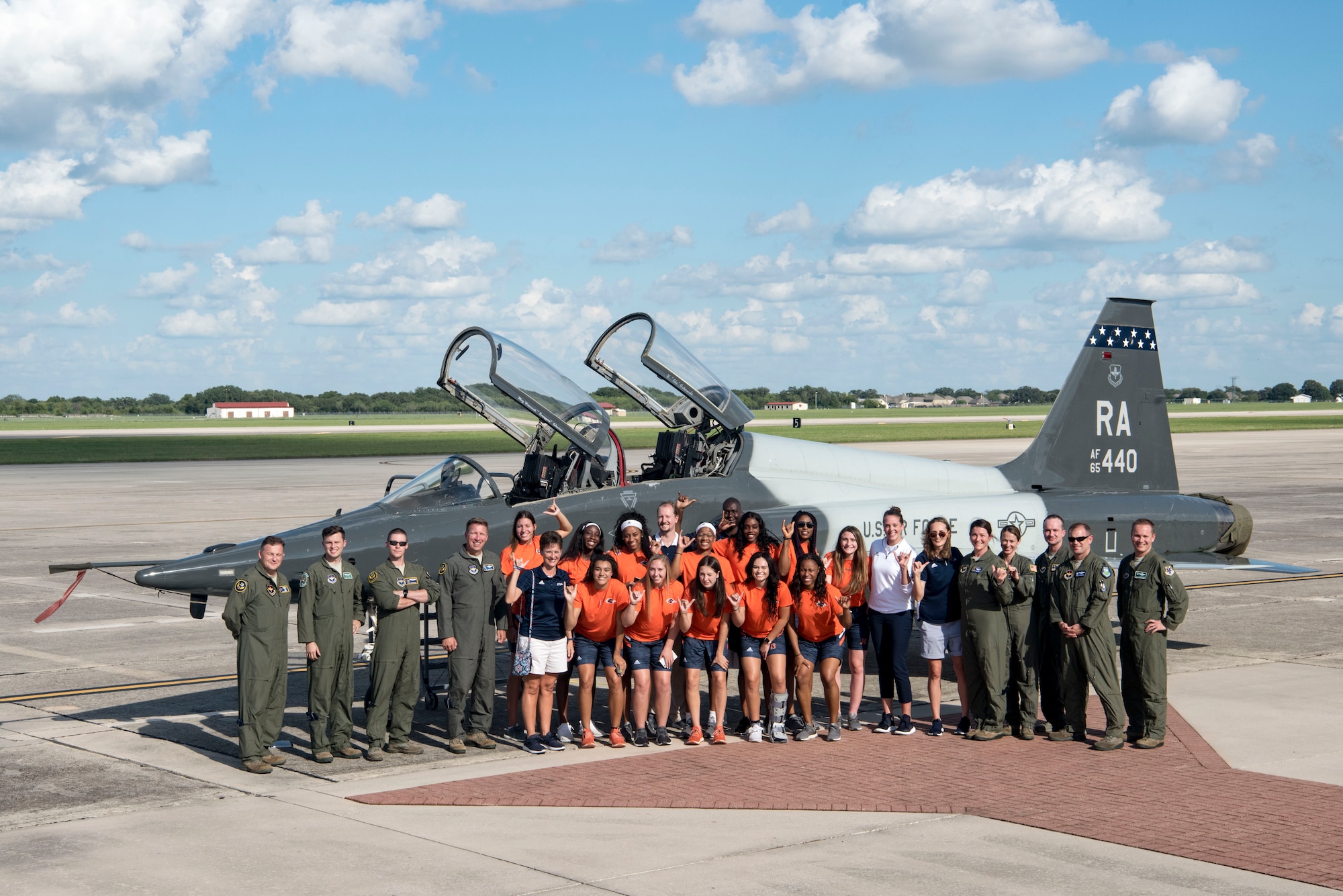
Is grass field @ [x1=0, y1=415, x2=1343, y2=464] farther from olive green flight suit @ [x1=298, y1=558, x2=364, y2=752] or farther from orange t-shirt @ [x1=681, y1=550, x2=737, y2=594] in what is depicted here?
olive green flight suit @ [x1=298, y1=558, x2=364, y2=752]

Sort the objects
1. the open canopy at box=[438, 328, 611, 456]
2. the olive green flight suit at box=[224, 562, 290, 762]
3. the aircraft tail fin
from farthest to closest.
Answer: the aircraft tail fin < the open canopy at box=[438, 328, 611, 456] < the olive green flight suit at box=[224, 562, 290, 762]

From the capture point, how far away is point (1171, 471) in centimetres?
1545

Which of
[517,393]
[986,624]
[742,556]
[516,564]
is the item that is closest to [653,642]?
[742,556]

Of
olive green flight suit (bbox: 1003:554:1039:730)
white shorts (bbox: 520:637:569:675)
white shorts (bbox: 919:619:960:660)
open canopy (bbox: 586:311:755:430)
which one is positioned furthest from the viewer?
open canopy (bbox: 586:311:755:430)

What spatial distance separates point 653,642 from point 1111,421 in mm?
8220

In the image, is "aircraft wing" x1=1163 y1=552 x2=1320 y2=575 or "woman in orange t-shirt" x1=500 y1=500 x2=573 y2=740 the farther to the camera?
"aircraft wing" x1=1163 y1=552 x2=1320 y2=575

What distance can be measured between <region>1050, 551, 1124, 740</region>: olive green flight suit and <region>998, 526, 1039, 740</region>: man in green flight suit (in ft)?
0.68

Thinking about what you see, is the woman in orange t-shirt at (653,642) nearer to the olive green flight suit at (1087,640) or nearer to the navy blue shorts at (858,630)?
the navy blue shorts at (858,630)

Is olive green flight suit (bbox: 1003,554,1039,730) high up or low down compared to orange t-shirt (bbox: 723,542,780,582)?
down

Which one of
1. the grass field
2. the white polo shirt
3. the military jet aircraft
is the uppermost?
the grass field

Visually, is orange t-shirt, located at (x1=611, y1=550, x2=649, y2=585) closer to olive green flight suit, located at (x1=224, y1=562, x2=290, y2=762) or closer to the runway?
the runway

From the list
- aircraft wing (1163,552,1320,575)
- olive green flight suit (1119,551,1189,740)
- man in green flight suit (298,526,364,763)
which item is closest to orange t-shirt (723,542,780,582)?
olive green flight suit (1119,551,1189,740)

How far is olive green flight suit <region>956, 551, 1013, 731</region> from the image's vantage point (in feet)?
30.6

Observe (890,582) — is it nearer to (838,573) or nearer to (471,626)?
(838,573)
